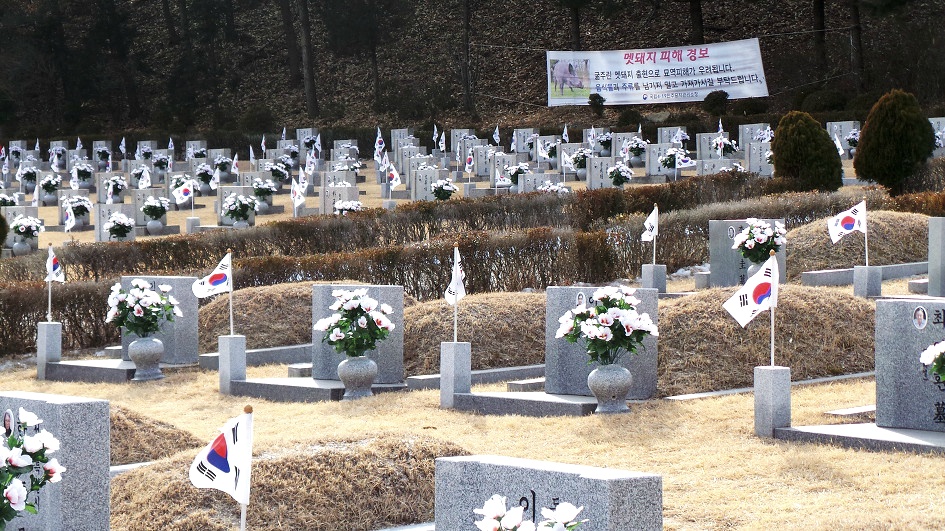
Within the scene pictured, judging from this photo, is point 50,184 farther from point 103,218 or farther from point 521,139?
point 521,139

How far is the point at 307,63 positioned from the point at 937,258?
133 feet

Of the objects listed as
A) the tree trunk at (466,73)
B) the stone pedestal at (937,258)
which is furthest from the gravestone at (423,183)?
the tree trunk at (466,73)

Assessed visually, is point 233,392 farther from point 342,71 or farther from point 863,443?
point 342,71

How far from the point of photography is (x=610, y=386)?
11906mm

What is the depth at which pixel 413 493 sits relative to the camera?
8617 mm

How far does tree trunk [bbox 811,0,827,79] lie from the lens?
49125 millimetres

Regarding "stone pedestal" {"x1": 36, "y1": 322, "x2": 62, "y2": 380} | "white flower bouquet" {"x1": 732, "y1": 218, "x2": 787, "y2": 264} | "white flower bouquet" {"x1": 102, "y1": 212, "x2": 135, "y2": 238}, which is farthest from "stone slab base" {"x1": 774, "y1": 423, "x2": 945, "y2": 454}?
"white flower bouquet" {"x1": 102, "y1": 212, "x2": 135, "y2": 238}

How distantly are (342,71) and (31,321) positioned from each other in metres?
45.2

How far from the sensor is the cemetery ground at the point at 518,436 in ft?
26.8

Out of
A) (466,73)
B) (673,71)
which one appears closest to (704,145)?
(673,71)

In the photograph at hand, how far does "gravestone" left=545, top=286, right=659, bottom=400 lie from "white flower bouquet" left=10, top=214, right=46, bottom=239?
17.8 meters

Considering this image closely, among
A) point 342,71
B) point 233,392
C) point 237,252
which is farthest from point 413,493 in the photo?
point 342,71

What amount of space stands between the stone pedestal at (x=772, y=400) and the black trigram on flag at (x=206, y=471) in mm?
5525

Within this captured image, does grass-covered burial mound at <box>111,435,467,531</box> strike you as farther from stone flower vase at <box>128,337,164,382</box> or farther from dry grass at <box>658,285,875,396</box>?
stone flower vase at <box>128,337,164,382</box>
